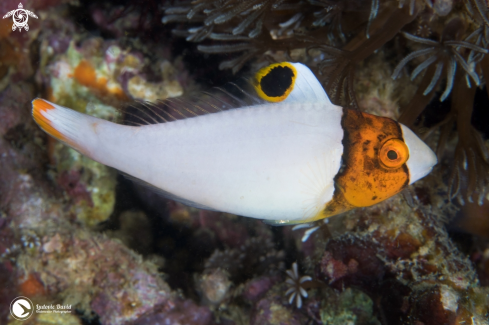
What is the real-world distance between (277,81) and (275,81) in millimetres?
15

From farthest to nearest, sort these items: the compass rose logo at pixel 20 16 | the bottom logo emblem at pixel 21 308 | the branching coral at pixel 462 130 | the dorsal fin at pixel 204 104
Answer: the compass rose logo at pixel 20 16 → the bottom logo emblem at pixel 21 308 → the branching coral at pixel 462 130 → the dorsal fin at pixel 204 104

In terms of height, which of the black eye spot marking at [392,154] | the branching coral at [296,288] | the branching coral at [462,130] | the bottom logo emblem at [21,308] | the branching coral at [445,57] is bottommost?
the branching coral at [296,288]

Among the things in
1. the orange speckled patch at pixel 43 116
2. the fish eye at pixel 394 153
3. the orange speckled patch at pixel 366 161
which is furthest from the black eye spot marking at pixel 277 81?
the orange speckled patch at pixel 43 116

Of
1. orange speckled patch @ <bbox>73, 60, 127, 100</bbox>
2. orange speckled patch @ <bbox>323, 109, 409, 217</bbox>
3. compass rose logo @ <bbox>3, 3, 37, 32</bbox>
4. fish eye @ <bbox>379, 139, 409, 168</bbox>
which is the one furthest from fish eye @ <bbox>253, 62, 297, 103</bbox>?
compass rose logo @ <bbox>3, 3, 37, 32</bbox>

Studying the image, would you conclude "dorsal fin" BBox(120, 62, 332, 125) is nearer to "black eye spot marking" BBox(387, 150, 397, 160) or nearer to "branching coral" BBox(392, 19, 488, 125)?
"black eye spot marking" BBox(387, 150, 397, 160)

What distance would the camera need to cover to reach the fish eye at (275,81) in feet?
6.52

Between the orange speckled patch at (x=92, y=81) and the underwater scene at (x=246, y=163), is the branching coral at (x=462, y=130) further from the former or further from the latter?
the orange speckled patch at (x=92, y=81)

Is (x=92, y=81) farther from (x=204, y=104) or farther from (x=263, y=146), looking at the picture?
(x=263, y=146)

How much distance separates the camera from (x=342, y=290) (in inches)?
116

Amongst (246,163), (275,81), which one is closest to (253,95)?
(275,81)

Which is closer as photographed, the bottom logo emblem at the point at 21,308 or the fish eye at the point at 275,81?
the fish eye at the point at 275,81

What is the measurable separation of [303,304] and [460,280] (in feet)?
5.18

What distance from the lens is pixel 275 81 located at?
1.99m

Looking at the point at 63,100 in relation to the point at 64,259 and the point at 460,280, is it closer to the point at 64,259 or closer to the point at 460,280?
the point at 64,259
